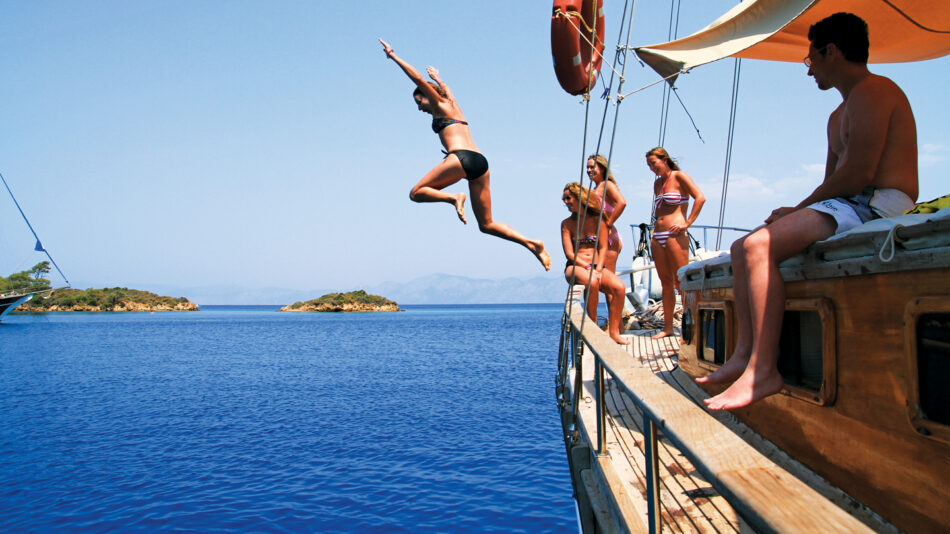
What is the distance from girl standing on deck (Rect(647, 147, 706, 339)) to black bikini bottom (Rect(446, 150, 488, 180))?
369 centimetres

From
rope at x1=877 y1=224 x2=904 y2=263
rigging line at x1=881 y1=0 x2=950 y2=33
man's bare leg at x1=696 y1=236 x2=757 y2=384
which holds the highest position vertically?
rigging line at x1=881 y1=0 x2=950 y2=33

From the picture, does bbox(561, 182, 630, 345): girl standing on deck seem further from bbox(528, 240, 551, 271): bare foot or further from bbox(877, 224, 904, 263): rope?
bbox(877, 224, 904, 263): rope

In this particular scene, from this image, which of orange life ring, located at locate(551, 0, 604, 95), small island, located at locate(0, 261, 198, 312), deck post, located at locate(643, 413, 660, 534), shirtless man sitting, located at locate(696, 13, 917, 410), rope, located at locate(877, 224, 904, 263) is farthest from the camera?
small island, located at locate(0, 261, 198, 312)

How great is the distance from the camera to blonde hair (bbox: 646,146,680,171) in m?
7.88

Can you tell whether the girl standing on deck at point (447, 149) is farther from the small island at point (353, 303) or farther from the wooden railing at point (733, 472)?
the small island at point (353, 303)

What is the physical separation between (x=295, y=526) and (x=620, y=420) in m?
6.07

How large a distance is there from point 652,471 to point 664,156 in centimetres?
638

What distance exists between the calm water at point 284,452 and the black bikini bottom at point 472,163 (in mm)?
5847

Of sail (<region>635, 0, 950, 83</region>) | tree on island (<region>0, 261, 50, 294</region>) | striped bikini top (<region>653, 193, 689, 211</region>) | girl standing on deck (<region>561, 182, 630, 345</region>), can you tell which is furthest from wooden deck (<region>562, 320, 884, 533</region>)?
tree on island (<region>0, 261, 50, 294</region>)

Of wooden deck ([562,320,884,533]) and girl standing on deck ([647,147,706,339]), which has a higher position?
girl standing on deck ([647,147,706,339])

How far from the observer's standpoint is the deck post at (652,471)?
6.81 feet

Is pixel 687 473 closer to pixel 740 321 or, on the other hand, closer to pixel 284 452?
pixel 740 321

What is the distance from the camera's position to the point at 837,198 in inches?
121

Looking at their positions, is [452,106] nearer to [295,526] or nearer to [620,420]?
[620,420]
